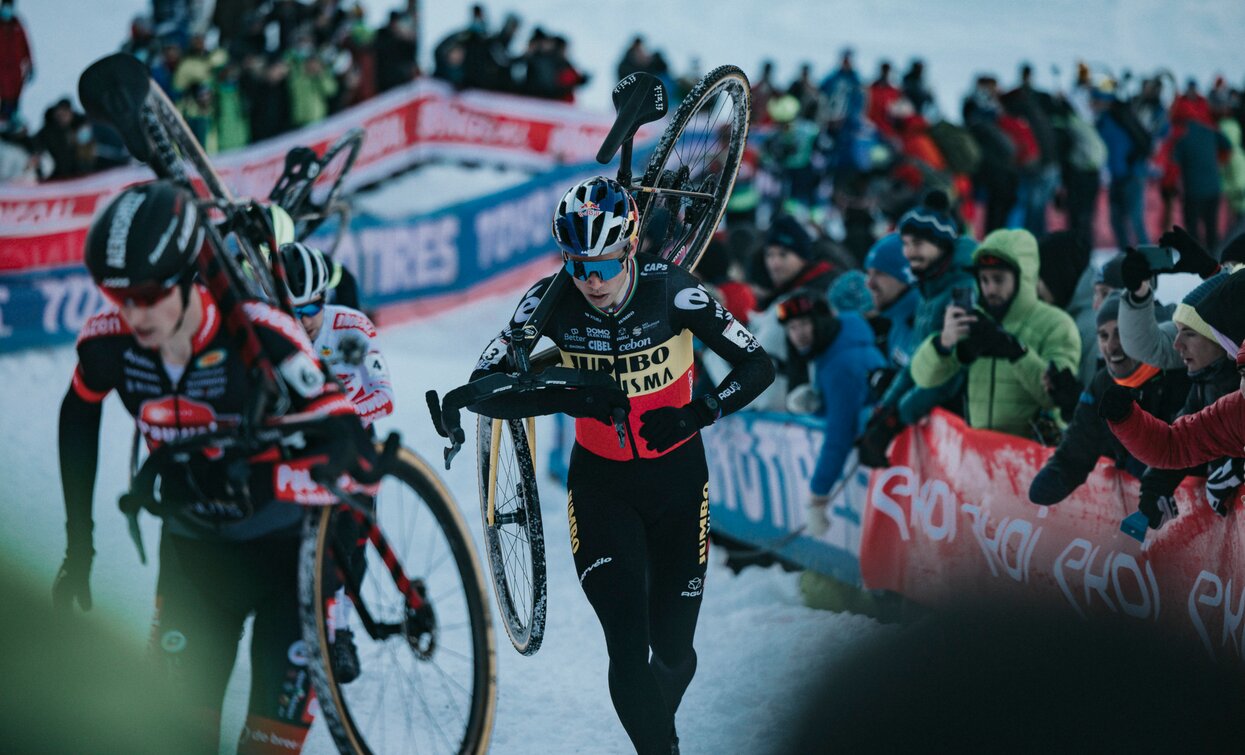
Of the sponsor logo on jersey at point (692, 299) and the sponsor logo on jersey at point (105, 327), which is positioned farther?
the sponsor logo on jersey at point (692, 299)

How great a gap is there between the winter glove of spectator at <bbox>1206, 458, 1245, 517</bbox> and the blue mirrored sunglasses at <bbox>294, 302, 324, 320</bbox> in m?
3.76

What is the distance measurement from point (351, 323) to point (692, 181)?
168cm

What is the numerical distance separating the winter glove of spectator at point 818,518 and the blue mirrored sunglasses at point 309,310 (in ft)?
11.7

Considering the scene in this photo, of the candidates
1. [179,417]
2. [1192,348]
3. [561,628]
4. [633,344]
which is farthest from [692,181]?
[561,628]

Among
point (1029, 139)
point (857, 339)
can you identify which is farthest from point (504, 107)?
point (857, 339)

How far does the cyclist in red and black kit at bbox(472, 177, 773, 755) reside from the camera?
4.94 metres

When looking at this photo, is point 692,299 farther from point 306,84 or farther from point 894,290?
point 306,84

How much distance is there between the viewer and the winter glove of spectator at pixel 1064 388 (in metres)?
6.55

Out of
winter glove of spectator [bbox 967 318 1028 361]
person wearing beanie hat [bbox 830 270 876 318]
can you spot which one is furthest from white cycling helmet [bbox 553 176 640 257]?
person wearing beanie hat [bbox 830 270 876 318]

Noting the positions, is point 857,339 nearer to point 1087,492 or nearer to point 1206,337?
point 1087,492

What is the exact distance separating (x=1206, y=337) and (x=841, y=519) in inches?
127

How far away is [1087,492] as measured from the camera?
607cm

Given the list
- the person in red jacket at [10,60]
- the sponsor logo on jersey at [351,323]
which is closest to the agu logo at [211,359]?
the sponsor logo on jersey at [351,323]

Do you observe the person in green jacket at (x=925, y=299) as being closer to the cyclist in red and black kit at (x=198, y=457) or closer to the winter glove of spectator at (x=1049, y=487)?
the winter glove of spectator at (x=1049, y=487)
